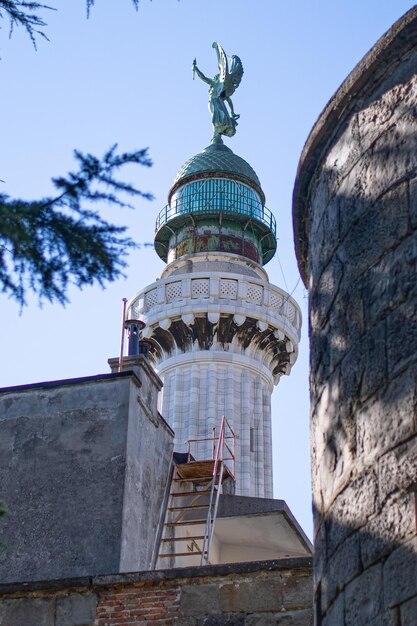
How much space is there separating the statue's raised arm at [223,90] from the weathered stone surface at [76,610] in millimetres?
29320

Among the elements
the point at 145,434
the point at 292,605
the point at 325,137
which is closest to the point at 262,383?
the point at 145,434

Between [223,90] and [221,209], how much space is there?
22.1 ft

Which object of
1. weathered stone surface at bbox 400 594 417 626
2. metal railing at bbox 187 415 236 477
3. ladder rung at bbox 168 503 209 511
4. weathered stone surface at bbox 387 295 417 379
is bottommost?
weathered stone surface at bbox 400 594 417 626

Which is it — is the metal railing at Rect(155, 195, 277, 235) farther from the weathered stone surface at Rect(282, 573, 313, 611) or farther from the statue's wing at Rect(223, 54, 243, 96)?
the weathered stone surface at Rect(282, 573, 313, 611)

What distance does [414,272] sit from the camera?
215 inches

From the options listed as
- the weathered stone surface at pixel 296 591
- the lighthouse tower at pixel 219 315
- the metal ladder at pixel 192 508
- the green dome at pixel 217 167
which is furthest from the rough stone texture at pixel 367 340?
the green dome at pixel 217 167

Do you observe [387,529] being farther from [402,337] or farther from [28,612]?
[28,612]

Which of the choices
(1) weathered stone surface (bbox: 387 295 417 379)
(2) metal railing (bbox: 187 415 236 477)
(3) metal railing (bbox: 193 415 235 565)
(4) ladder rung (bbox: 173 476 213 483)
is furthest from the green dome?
(1) weathered stone surface (bbox: 387 295 417 379)

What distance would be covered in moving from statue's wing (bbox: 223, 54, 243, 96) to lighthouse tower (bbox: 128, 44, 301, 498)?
368 centimetres

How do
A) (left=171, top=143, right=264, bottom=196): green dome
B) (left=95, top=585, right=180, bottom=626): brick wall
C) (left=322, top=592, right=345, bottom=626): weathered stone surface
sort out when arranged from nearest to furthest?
1. (left=322, top=592, right=345, bottom=626): weathered stone surface
2. (left=95, top=585, right=180, bottom=626): brick wall
3. (left=171, top=143, right=264, bottom=196): green dome

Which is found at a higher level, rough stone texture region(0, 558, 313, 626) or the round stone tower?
the round stone tower

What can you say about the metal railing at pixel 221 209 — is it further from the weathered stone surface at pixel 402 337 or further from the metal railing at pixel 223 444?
the weathered stone surface at pixel 402 337

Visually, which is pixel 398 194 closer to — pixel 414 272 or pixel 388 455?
pixel 414 272

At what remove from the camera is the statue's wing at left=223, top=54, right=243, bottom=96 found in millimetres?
38906
